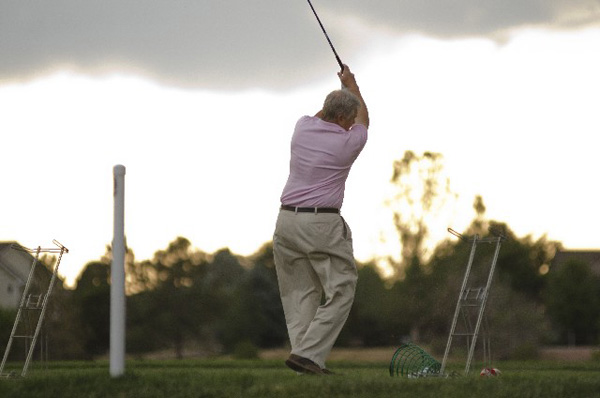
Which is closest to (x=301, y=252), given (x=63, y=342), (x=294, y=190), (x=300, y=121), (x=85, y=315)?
(x=294, y=190)

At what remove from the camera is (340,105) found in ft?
29.6

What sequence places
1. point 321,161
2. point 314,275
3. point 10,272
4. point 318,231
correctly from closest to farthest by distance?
point 318,231 → point 321,161 → point 314,275 → point 10,272

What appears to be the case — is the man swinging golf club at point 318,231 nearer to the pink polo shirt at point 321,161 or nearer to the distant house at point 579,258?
the pink polo shirt at point 321,161

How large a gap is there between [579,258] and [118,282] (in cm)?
3970

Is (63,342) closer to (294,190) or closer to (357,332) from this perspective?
(357,332)

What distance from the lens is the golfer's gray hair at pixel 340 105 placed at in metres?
9.01

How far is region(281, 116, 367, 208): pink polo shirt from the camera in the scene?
29.2 ft

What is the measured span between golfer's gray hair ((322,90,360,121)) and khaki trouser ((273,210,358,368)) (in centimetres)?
87

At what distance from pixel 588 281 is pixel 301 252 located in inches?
1381

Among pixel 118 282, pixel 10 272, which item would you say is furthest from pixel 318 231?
pixel 10 272

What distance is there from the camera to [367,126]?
9133 millimetres

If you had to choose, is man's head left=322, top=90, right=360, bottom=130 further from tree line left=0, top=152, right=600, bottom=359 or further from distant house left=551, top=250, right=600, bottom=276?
distant house left=551, top=250, right=600, bottom=276

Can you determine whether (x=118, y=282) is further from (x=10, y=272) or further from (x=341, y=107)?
(x=10, y=272)

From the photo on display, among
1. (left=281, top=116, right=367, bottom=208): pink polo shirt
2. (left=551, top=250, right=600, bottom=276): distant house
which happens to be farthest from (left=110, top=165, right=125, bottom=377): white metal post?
(left=551, top=250, right=600, bottom=276): distant house
